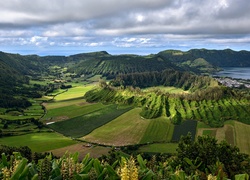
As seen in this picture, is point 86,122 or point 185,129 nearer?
point 185,129

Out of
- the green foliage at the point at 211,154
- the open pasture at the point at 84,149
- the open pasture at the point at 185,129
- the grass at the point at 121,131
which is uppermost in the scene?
the green foliage at the point at 211,154

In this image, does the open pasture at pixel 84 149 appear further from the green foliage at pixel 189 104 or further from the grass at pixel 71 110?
the green foliage at pixel 189 104

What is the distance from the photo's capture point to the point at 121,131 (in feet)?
342

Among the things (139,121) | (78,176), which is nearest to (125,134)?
(139,121)

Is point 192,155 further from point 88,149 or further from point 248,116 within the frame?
point 248,116

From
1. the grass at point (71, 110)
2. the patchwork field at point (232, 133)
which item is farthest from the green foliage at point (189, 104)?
the grass at point (71, 110)

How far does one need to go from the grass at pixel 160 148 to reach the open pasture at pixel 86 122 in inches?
1065

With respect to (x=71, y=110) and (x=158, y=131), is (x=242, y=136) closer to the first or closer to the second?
(x=158, y=131)

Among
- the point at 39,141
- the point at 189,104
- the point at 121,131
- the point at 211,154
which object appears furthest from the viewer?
the point at 189,104

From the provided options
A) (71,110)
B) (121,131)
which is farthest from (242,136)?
(71,110)

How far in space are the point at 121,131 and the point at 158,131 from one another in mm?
14450

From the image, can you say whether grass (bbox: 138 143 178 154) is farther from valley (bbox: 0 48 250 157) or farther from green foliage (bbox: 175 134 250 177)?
green foliage (bbox: 175 134 250 177)

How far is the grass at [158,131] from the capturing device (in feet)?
317

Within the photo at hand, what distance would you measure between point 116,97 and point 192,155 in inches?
4831
